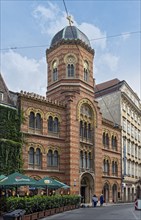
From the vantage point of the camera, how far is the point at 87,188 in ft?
141

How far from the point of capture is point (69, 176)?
38562mm

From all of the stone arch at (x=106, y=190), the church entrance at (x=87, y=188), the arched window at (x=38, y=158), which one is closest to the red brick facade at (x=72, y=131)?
the church entrance at (x=87, y=188)

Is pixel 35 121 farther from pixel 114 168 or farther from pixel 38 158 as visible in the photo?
pixel 114 168

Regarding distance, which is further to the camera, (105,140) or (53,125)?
(105,140)

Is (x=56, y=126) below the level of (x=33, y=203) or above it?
above

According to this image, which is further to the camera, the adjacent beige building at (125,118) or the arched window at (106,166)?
the adjacent beige building at (125,118)

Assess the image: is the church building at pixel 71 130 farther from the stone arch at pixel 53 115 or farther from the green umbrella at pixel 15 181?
the green umbrella at pixel 15 181

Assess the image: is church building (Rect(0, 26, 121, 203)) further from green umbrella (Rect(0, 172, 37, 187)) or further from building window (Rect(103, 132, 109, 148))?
green umbrella (Rect(0, 172, 37, 187))

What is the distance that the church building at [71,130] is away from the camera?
3691cm

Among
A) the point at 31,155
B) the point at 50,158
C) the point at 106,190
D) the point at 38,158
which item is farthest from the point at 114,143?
the point at 31,155

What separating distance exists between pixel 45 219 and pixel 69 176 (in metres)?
16.3

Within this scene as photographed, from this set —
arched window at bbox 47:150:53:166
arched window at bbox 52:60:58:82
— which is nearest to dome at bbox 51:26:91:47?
arched window at bbox 52:60:58:82

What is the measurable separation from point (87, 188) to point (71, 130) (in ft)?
27.0

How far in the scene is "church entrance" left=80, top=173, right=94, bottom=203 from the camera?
42.5 m
